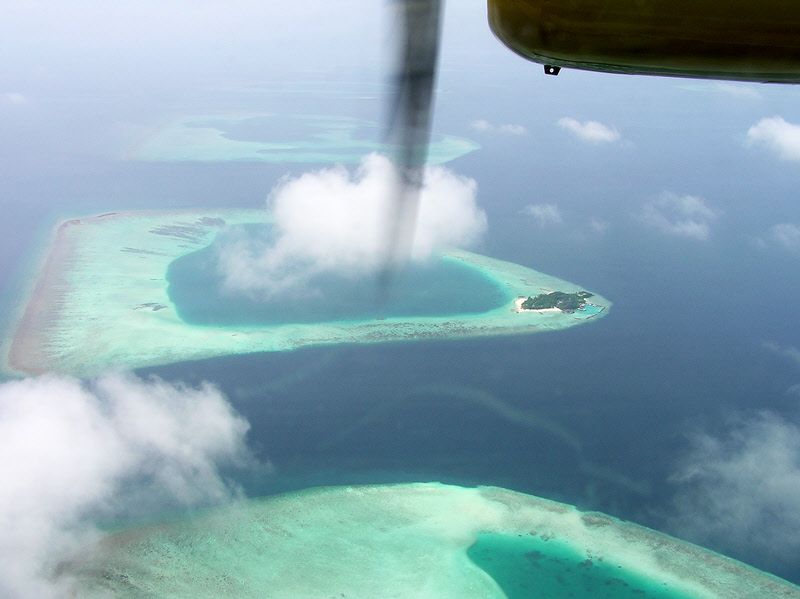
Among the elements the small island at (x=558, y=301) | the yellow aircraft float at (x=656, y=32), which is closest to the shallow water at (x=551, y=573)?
the small island at (x=558, y=301)

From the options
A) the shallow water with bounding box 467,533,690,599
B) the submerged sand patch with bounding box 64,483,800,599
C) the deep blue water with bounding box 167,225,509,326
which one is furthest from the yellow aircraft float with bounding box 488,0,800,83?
the deep blue water with bounding box 167,225,509,326

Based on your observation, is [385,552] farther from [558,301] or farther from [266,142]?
[266,142]

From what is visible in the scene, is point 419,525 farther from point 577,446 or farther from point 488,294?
point 488,294

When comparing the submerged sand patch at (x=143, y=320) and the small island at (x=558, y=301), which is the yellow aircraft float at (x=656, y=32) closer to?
the submerged sand patch at (x=143, y=320)

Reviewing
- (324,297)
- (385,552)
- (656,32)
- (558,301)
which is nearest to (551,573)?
(385,552)

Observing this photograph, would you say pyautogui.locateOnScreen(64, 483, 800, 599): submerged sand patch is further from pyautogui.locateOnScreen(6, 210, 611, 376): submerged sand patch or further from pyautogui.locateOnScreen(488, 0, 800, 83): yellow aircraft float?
pyautogui.locateOnScreen(488, 0, 800, 83): yellow aircraft float
